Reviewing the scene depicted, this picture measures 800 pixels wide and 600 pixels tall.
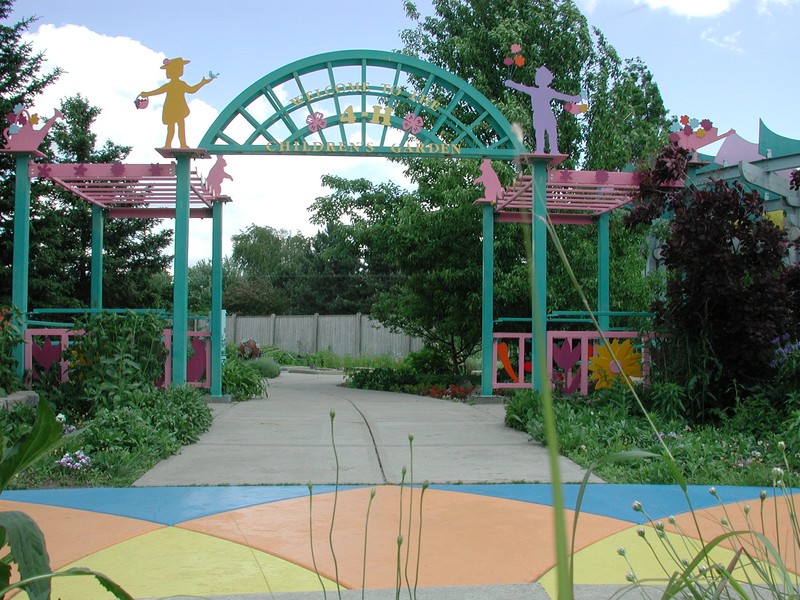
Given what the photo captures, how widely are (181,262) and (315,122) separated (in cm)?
223

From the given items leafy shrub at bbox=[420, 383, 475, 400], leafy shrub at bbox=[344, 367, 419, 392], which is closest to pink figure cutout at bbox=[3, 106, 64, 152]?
leafy shrub at bbox=[420, 383, 475, 400]

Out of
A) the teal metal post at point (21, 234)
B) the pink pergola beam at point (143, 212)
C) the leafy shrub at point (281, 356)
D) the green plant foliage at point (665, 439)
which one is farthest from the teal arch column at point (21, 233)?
the leafy shrub at point (281, 356)

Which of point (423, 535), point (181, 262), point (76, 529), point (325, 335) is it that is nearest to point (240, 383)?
point (181, 262)

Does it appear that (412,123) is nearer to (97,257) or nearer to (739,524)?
(97,257)

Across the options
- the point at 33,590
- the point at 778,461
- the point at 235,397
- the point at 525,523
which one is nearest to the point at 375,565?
the point at 525,523

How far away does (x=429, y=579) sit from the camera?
303 cm

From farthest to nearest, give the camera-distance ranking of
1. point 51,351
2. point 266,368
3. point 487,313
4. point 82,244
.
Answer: point 82,244, point 266,368, point 487,313, point 51,351

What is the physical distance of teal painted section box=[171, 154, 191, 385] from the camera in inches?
336

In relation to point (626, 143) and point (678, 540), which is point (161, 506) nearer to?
point (678, 540)

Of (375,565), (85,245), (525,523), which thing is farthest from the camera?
(85,245)

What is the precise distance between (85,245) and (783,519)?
17700 mm

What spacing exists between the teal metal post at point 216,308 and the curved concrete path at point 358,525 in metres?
3.34

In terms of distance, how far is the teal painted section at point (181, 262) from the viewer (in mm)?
8523

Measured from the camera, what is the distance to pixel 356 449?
604 centimetres
